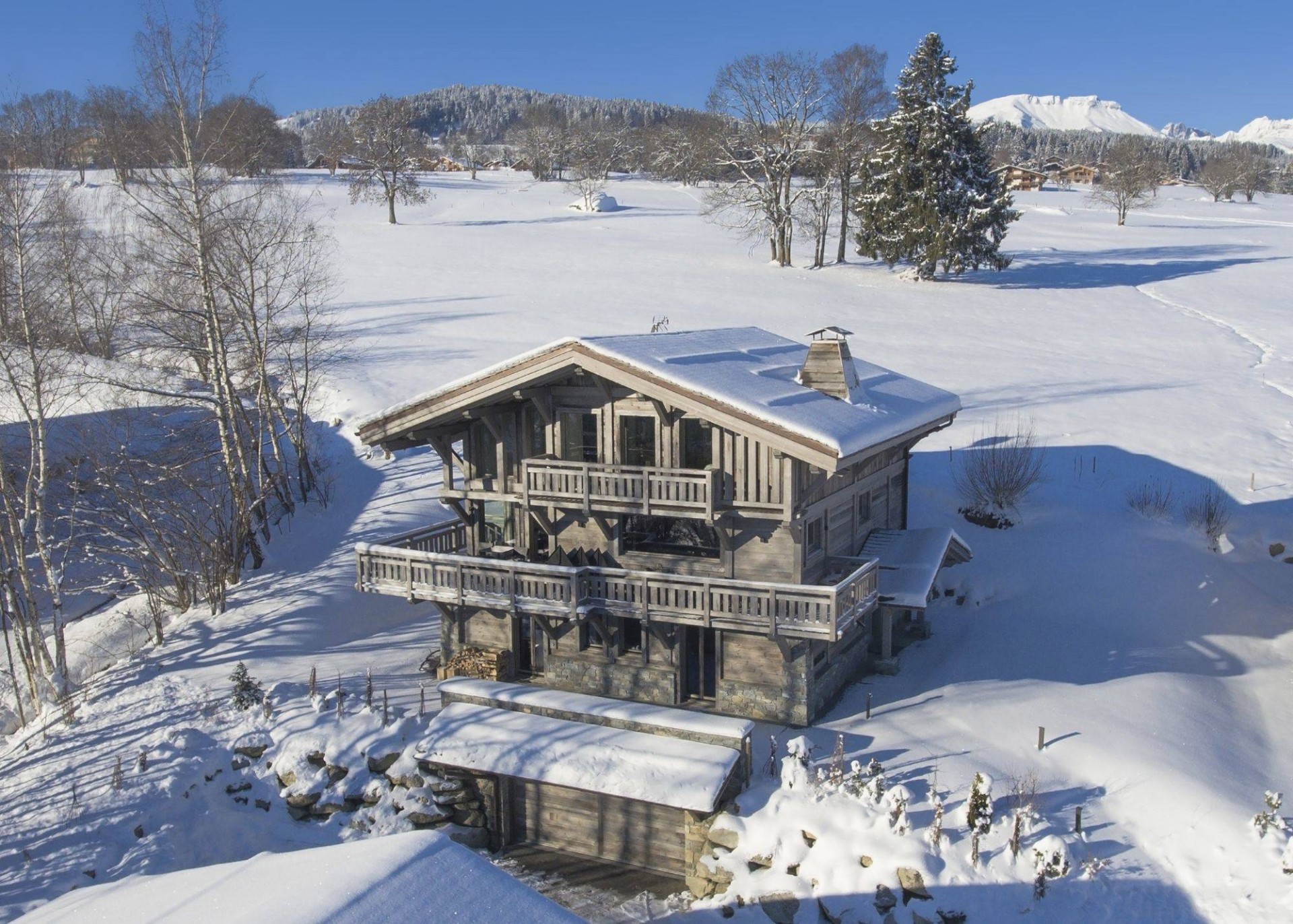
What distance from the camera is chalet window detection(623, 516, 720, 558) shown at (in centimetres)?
1966

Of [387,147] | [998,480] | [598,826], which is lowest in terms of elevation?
[598,826]

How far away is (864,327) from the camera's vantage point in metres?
48.4

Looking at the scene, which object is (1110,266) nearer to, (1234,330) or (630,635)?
(1234,330)

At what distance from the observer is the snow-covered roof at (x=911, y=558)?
A: 65.1ft

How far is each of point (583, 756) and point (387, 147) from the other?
68991mm

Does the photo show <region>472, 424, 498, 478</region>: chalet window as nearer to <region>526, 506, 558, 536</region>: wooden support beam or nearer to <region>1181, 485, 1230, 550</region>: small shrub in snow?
<region>526, 506, 558, 536</region>: wooden support beam

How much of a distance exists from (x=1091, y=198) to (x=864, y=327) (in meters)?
74.4

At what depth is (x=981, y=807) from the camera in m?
15.0

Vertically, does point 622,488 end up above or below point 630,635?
above

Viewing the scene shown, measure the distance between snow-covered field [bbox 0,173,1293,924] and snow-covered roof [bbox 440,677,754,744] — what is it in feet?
3.50

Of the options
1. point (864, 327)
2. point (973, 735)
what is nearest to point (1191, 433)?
point (864, 327)

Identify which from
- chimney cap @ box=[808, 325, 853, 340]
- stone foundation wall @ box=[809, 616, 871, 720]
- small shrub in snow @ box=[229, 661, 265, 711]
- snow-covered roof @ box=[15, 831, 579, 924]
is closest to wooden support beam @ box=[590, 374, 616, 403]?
chimney cap @ box=[808, 325, 853, 340]

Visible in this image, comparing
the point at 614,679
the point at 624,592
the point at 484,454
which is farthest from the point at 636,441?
the point at 614,679

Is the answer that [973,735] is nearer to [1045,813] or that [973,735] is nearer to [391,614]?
[1045,813]
